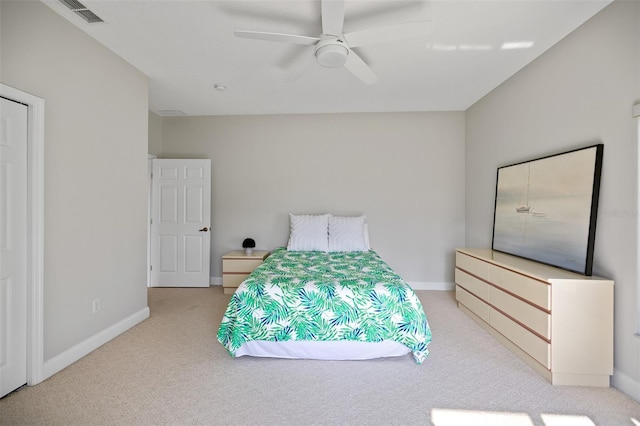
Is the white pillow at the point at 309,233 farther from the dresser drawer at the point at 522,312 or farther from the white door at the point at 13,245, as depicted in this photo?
the white door at the point at 13,245

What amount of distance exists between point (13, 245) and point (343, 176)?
11.6 ft

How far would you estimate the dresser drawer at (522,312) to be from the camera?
2064mm

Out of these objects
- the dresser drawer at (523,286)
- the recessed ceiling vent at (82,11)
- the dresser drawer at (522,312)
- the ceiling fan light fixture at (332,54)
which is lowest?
the dresser drawer at (522,312)

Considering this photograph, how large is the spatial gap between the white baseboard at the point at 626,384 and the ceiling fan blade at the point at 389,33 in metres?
2.62

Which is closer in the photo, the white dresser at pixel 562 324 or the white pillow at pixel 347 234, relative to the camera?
the white dresser at pixel 562 324

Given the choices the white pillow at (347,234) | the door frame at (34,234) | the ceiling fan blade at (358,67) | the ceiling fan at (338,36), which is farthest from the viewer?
the white pillow at (347,234)

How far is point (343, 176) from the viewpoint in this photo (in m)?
4.41

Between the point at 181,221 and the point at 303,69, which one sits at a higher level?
the point at 303,69

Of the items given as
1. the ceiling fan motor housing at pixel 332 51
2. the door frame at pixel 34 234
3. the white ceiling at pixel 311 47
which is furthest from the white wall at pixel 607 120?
the door frame at pixel 34 234

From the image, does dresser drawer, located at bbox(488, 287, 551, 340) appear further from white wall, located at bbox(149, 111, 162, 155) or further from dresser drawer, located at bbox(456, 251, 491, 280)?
white wall, located at bbox(149, 111, 162, 155)

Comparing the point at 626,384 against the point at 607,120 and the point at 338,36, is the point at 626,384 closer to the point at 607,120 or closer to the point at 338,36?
the point at 607,120

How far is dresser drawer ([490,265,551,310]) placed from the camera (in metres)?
2.06

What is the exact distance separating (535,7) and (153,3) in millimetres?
2699

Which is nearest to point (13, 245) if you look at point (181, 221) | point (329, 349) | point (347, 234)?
point (329, 349)
